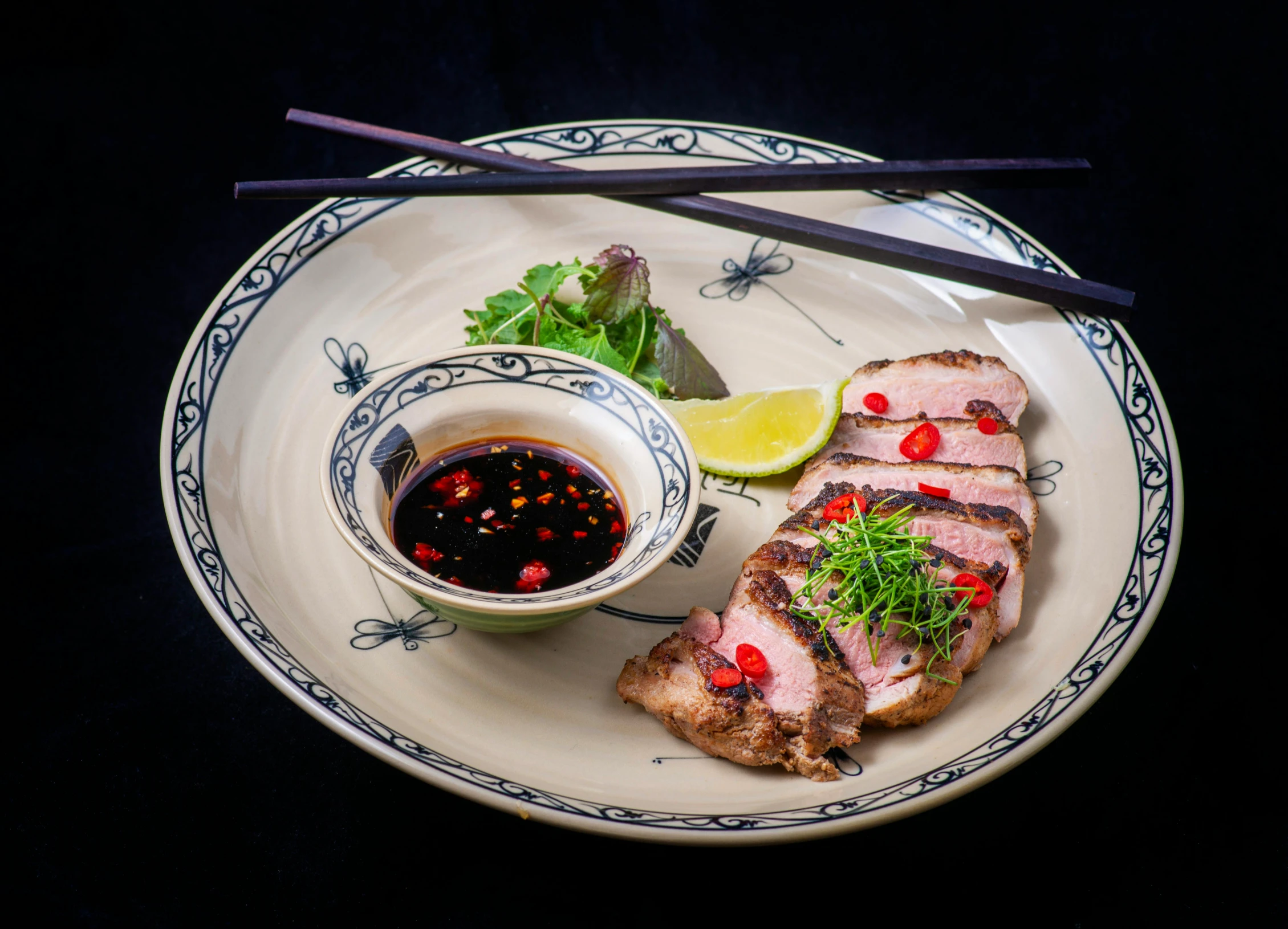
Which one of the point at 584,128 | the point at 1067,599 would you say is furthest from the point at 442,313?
the point at 1067,599

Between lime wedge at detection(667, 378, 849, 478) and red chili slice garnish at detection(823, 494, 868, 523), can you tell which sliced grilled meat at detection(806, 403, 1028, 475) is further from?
red chili slice garnish at detection(823, 494, 868, 523)

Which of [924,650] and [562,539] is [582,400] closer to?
[562,539]

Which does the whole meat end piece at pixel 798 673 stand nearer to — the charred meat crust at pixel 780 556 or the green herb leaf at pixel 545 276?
the charred meat crust at pixel 780 556

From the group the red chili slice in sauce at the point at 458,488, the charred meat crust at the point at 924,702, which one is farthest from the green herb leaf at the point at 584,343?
the charred meat crust at the point at 924,702

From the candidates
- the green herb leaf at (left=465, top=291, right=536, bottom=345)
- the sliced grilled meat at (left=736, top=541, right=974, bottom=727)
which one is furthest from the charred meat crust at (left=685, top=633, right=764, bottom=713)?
the green herb leaf at (left=465, top=291, right=536, bottom=345)

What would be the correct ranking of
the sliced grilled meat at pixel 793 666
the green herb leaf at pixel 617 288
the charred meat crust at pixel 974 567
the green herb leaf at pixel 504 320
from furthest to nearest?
the green herb leaf at pixel 504 320, the green herb leaf at pixel 617 288, the charred meat crust at pixel 974 567, the sliced grilled meat at pixel 793 666

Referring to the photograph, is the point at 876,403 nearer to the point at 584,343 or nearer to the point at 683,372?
the point at 683,372
